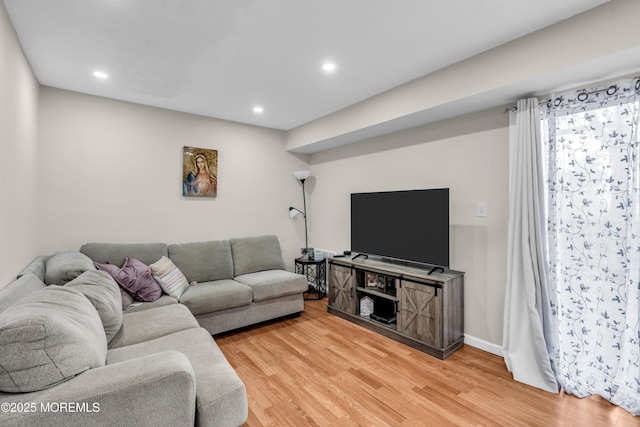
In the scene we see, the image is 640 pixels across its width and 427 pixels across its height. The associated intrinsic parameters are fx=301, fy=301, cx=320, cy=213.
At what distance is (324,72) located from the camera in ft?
8.62

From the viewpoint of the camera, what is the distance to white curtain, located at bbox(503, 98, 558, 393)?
2268 millimetres

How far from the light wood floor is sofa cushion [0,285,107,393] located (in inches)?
43.4

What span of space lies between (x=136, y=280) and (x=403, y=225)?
2655 mm

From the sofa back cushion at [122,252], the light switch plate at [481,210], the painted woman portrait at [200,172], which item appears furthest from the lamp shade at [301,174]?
the light switch plate at [481,210]

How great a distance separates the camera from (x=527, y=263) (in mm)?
2312

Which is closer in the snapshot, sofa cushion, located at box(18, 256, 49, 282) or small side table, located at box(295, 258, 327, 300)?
sofa cushion, located at box(18, 256, 49, 282)

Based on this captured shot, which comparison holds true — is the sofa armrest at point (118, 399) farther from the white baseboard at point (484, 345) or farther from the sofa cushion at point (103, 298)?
the white baseboard at point (484, 345)

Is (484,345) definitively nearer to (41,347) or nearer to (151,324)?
(151,324)

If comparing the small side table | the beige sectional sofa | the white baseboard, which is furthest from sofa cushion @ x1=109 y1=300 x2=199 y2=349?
the white baseboard

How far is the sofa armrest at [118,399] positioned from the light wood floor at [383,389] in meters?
0.81

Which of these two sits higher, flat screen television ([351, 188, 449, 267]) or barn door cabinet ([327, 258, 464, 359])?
flat screen television ([351, 188, 449, 267])

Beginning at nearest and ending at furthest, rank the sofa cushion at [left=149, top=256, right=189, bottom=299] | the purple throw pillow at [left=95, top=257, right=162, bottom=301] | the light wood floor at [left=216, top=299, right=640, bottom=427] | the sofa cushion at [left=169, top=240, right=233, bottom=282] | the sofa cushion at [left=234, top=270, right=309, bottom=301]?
the light wood floor at [left=216, top=299, right=640, bottom=427]
the purple throw pillow at [left=95, top=257, right=162, bottom=301]
the sofa cushion at [left=149, top=256, right=189, bottom=299]
the sofa cushion at [left=234, top=270, right=309, bottom=301]
the sofa cushion at [left=169, top=240, right=233, bottom=282]

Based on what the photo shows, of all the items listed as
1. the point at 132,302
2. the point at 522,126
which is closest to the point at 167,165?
the point at 132,302

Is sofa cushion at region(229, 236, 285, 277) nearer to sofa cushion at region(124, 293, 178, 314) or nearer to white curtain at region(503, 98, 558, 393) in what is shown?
sofa cushion at region(124, 293, 178, 314)
